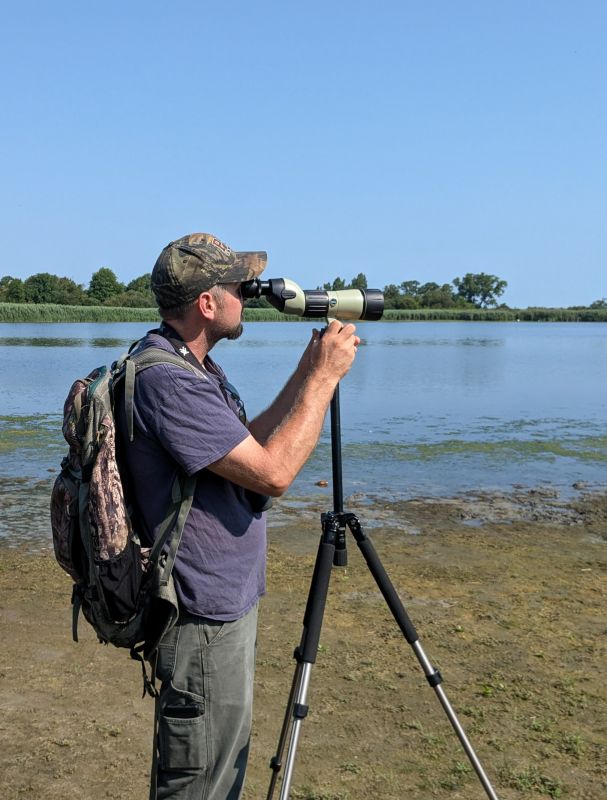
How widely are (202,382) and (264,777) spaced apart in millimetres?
1778

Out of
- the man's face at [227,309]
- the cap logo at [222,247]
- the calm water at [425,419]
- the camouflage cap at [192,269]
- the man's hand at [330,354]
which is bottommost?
the calm water at [425,419]

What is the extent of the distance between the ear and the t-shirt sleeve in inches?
8.1

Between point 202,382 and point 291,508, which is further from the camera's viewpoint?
point 291,508

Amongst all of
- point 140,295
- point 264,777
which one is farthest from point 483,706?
point 140,295

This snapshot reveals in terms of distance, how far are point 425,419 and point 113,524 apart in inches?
503

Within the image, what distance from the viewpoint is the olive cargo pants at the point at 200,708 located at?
2.16 metres

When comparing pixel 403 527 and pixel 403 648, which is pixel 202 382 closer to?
pixel 403 648

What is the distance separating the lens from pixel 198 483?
7.04 ft

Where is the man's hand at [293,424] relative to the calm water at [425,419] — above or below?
above

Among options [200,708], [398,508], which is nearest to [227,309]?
[200,708]

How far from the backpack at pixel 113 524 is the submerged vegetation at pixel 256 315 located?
41879 mm

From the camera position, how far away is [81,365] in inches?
955

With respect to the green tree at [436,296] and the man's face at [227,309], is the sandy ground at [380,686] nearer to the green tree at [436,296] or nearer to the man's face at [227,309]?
the man's face at [227,309]

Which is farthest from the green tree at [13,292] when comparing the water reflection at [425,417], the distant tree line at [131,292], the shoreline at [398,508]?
the shoreline at [398,508]
